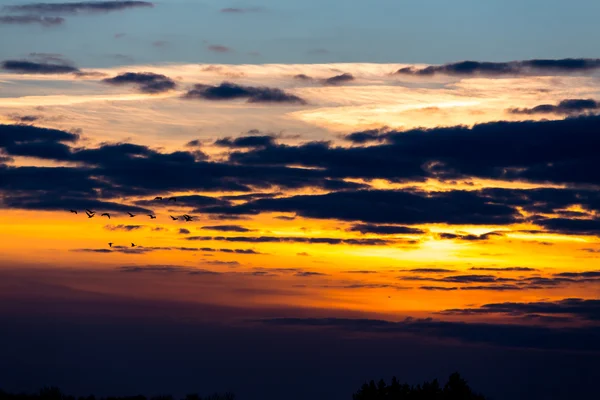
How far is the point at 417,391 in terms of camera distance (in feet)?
527

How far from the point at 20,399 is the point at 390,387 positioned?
45144mm

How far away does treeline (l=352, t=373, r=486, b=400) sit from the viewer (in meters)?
157

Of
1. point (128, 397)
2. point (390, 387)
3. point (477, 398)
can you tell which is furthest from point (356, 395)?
point (128, 397)

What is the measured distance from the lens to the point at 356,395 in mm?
161125

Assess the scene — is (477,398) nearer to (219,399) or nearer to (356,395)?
(356,395)

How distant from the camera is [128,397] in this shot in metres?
164

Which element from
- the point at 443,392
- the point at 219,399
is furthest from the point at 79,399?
the point at 443,392

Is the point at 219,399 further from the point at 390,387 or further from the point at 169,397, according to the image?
the point at 390,387

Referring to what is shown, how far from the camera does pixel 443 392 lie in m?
158

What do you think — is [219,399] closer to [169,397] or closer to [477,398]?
[169,397]

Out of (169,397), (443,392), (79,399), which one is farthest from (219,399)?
A: (443,392)

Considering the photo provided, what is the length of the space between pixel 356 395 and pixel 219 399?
18.0 metres

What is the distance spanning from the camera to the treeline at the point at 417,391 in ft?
514

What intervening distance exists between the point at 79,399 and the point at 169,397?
37.0 ft
